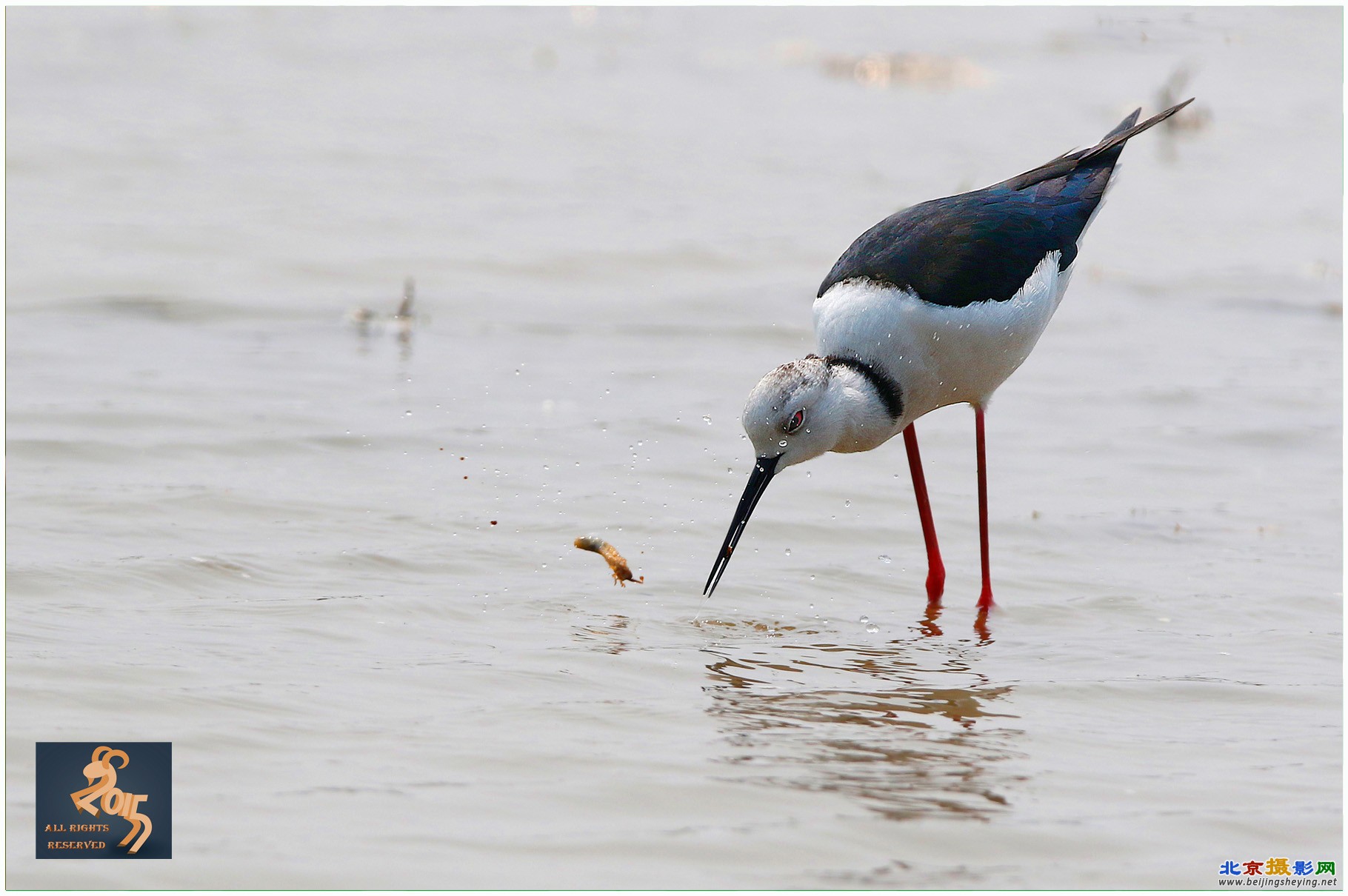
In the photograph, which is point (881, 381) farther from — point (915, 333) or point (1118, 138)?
point (1118, 138)

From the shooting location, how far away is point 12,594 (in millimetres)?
4801

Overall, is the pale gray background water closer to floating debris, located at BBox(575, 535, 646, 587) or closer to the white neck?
floating debris, located at BBox(575, 535, 646, 587)

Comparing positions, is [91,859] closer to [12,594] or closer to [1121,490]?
[12,594]

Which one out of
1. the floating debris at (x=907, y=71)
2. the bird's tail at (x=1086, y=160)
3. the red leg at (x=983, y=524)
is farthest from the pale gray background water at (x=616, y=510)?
the floating debris at (x=907, y=71)

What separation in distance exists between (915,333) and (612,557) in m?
1.27

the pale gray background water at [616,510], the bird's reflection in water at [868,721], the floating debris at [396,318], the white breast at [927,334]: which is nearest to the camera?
the pale gray background water at [616,510]

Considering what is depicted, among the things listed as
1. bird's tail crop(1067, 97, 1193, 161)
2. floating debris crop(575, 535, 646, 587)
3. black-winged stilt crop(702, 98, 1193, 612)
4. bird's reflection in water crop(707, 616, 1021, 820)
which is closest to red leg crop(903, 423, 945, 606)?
black-winged stilt crop(702, 98, 1193, 612)

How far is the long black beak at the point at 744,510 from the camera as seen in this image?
5250 millimetres

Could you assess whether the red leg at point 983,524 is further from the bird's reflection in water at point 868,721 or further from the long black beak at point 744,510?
the long black beak at point 744,510

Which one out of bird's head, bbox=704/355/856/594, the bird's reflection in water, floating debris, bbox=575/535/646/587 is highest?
bird's head, bbox=704/355/856/594

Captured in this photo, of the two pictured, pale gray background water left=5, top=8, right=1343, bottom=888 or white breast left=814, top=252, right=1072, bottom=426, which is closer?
pale gray background water left=5, top=8, right=1343, bottom=888

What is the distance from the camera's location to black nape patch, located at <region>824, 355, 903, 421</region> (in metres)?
5.53

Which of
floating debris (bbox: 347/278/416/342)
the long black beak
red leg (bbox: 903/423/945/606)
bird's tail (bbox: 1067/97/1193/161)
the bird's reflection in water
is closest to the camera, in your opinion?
the bird's reflection in water

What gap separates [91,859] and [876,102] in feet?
44.7
